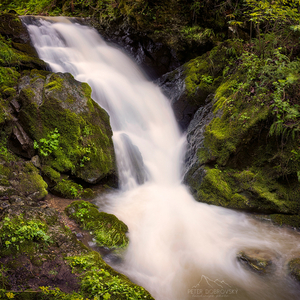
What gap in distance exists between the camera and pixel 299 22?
570 cm

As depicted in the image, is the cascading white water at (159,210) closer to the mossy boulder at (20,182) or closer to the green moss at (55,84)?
the mossy boulder at (20,182)

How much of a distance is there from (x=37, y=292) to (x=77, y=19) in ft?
41.9

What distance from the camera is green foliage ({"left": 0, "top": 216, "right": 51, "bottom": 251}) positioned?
2.74 meters

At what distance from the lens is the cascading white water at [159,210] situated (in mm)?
3602

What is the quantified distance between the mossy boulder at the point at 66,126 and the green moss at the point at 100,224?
115cm

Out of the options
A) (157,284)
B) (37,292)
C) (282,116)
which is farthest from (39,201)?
(282,116)

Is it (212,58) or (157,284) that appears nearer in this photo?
(157,284)

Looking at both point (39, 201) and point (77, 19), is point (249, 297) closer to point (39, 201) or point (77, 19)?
point (39, 201)

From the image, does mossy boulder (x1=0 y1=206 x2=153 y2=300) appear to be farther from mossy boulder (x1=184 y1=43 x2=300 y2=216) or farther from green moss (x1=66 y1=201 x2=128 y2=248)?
mossy boulder (x1=184 y1=43 x2=300 y2=216)

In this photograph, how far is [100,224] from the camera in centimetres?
412

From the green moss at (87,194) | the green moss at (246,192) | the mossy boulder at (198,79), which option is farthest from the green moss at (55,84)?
the green moss at (246,192)

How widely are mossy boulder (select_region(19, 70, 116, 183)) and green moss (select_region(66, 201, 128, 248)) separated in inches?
45.1

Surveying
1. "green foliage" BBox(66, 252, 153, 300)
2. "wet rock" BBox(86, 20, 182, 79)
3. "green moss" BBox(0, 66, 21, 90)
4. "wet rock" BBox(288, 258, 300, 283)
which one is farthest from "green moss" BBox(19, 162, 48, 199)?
"wet rock" BBox(86, 20, 182, 79)

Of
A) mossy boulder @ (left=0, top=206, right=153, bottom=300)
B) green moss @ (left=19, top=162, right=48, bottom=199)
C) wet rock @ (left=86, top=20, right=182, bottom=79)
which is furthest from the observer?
wet rock @ (left=86, top=20, right=182, bottom=79)
